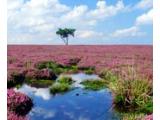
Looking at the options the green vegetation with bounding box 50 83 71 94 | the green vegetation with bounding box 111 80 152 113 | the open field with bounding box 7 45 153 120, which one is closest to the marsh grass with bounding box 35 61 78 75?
the open field with bounding box 7 45 153 120

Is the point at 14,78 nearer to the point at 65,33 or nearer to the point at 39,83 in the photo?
the point at 39,83

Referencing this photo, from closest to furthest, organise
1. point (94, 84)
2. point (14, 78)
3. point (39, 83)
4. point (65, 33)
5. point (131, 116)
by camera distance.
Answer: point (65, 33) < point (131, 116) < point (94, 84) < point (14, 78) < point (39, 83)

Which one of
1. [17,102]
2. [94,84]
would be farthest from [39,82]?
[94,84]

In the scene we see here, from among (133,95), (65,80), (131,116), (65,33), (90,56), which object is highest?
(65,33)

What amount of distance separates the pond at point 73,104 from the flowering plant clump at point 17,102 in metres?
0.04

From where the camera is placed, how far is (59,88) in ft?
9.76

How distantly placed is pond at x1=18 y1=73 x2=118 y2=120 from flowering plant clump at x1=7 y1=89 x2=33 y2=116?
4 centimetres

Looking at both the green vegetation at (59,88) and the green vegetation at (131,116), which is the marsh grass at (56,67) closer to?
the green vegetation at (59,88)

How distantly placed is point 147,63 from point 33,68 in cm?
82

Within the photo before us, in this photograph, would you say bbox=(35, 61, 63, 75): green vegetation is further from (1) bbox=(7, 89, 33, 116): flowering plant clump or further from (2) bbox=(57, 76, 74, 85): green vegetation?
(1) bbox=(7, 89, 33, 116): flowering plant clump

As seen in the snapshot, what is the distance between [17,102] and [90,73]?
55 cm

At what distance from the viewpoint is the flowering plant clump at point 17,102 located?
2820mm
